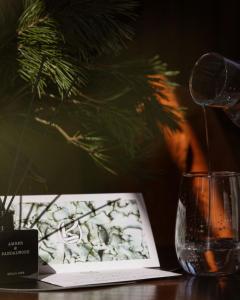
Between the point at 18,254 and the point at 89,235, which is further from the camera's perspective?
the point at 89,235

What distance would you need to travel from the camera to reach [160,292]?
887mm

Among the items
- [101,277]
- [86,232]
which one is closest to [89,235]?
[86,232]

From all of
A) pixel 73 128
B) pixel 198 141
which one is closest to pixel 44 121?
pixel 73 128

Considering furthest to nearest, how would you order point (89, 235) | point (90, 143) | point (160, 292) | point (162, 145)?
point (162, 145), point (90, 143), point (89, 235), point (160, 292)

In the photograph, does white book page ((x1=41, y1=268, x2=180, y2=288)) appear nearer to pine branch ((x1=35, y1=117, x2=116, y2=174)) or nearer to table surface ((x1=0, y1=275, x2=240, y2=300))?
table surface ((x1=0, y1=275, x2=240, y2=300))

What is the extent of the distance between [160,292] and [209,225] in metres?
0.13

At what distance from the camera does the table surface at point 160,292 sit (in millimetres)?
850

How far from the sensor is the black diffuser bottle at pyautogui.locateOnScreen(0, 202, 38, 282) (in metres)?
0.97

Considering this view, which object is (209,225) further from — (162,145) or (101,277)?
(162,145)

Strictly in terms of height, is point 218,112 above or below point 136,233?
above

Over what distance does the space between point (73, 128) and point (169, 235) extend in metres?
0.55

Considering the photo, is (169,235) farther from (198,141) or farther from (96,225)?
(96,225)

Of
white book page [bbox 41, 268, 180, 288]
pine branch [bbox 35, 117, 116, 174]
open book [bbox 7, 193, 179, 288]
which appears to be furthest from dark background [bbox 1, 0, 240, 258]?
white book page [bbox 41, 268, 180, 288]

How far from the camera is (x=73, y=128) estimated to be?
1.34m
